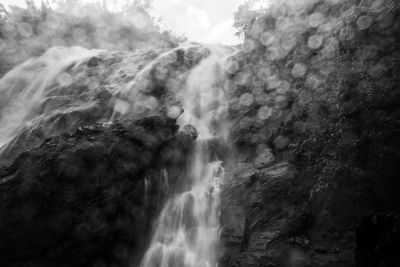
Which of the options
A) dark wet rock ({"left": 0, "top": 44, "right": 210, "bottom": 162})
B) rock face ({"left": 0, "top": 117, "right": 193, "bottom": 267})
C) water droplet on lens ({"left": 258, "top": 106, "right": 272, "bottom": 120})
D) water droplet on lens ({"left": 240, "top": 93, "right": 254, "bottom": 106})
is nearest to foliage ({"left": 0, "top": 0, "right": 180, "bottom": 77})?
dark wet rock ({"left": 0, "top": 44, "right": 210, "bottom": 162})

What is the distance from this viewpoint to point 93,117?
9359 mm

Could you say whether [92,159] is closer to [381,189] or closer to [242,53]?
[381,189]

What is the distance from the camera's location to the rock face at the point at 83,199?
574 cm

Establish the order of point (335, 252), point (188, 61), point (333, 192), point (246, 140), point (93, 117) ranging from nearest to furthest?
point (335, 252) → point (333, 192) → point (246, 140) → point (93, 117) → point (188, 61)

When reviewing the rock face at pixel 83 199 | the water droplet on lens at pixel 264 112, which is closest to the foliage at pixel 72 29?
the water droplet on lens at pixel 264 112

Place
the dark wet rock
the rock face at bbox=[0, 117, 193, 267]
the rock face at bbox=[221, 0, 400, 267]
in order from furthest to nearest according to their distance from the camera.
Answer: the dark wet rock, the rock face at bbox=[0, 117, 193, 267], the rock face at bbox=[221, 0, 400, 267]

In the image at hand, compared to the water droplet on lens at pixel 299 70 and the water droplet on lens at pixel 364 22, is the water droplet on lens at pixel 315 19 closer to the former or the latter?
the water droplet on lens at pixel 299 70

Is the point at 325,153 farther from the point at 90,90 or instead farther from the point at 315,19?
the point at 90,90

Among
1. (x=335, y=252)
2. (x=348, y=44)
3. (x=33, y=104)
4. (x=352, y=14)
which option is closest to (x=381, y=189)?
(x=335, y=252)

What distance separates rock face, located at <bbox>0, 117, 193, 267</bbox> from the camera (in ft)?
18.8

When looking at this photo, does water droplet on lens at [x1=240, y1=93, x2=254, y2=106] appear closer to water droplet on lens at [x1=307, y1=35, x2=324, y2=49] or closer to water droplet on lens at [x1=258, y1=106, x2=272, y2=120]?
water droplet on lens at [x1=258, y1=106, x2=272, y2=120]

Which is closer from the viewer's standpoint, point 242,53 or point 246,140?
point 246,140

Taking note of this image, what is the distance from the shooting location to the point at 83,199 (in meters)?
6.09

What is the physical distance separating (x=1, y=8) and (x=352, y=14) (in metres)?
20.0
